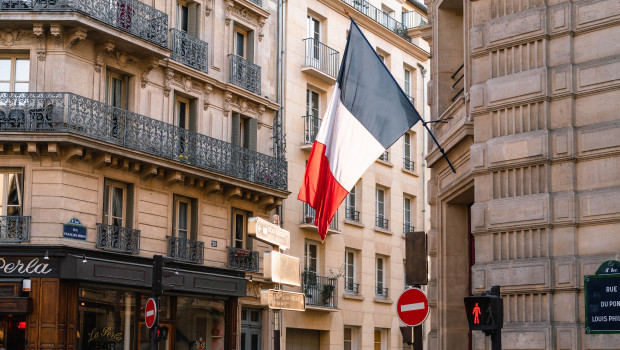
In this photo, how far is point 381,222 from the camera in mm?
42969

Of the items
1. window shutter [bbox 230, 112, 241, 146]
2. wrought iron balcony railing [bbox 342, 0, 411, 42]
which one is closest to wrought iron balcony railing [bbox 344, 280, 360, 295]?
window shutter [bbox 230, 112, 241, 146]

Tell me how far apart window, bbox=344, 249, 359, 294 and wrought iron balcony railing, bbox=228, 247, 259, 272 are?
21.7 feet

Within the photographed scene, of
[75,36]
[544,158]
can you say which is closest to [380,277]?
[75,36]

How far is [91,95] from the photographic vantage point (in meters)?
28.1

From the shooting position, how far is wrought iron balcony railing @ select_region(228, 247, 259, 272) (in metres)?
33.1

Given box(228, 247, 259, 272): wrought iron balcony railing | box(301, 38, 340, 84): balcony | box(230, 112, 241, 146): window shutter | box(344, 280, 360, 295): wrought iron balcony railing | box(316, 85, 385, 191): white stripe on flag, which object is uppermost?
box(301, 38, 340, 84): balcony

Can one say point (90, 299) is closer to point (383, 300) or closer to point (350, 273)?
point (350, 273)

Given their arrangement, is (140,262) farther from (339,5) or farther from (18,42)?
(339,5)

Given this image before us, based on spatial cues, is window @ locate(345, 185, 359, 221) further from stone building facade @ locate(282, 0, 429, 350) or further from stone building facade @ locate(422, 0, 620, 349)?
stone building facade @ locate(422, 0, 620, 349)

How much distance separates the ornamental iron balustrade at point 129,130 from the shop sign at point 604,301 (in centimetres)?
1845

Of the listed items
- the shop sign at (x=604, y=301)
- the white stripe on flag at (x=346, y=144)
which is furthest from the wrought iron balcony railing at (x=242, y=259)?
the shop sign at (x=604, y=301)

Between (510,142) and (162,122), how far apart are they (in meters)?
18.8

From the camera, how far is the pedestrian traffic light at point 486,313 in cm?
1044

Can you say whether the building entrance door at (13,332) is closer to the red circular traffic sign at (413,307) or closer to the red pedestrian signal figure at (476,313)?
the red circular traffic sign at (413,307)
